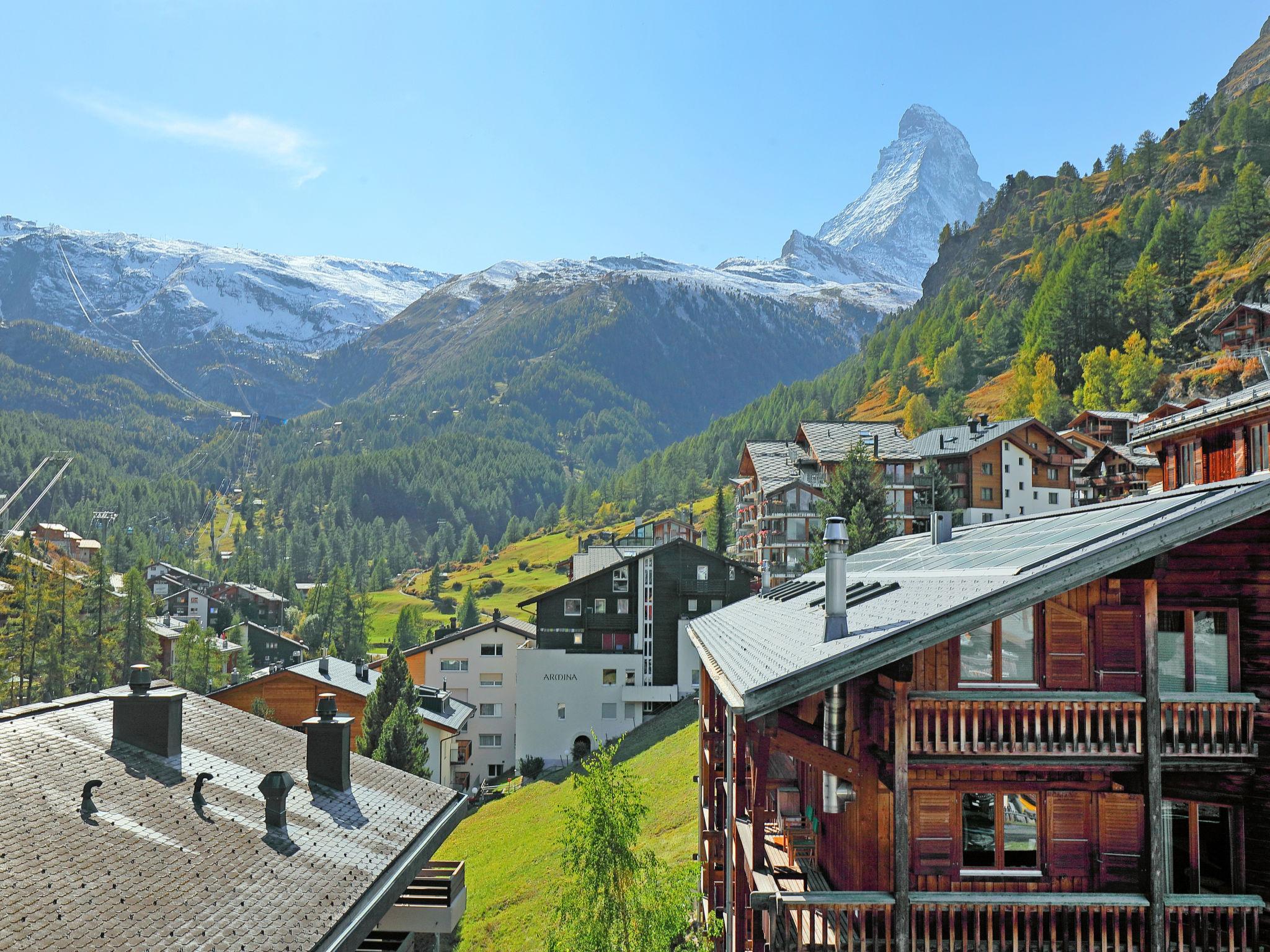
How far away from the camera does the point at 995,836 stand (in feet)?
38.2

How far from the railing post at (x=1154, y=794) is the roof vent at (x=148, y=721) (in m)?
12.7

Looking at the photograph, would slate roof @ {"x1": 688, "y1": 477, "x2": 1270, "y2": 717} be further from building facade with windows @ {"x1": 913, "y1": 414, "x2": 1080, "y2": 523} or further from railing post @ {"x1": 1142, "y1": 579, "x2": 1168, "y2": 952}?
building facade with windows @ {"x1": 913, "y1": 414, "x2": 1080, "y2": 523}

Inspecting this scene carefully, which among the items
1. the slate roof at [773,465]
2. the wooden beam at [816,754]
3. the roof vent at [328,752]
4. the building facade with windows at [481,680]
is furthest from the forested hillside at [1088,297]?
the roof vent at [328,752]

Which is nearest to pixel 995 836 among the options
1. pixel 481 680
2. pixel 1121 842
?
pixel 1121 842

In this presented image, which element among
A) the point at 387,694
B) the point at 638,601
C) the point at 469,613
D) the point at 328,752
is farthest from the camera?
the point at 469,613

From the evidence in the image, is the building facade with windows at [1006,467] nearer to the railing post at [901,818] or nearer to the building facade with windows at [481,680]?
the building facade with windows at [481,680]

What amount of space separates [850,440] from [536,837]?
57123 mm

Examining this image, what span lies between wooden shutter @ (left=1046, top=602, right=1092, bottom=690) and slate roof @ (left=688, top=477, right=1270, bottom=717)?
0.87 meters

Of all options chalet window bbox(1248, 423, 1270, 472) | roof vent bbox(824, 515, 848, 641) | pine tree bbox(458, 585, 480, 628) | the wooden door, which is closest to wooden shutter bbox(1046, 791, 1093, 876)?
the wooden door

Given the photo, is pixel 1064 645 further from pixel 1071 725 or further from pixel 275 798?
pixel 275 798

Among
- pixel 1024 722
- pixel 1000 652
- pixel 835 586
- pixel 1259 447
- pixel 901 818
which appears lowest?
pixel 901 818

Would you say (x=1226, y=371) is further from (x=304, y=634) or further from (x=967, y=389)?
(x=304, y=634)

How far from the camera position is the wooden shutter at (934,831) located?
37.7ft

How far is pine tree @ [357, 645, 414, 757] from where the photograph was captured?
47750 millimetres
